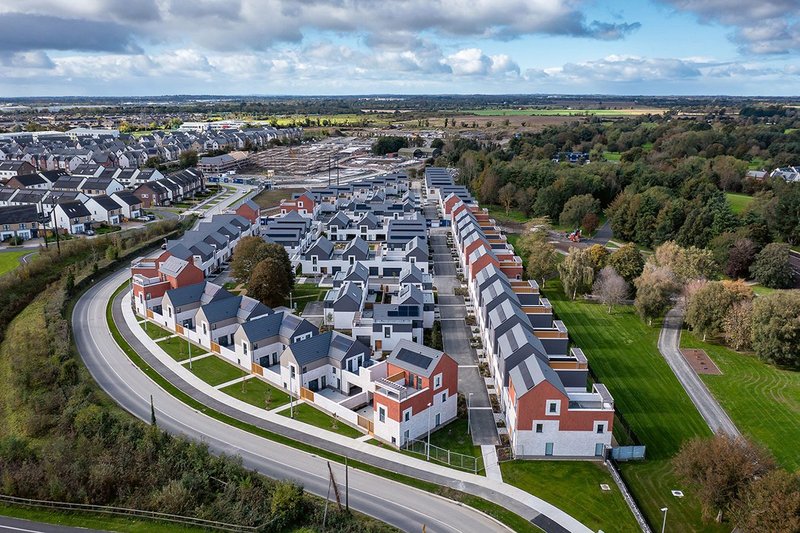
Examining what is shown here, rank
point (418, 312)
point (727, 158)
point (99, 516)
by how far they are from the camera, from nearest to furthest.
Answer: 1. point (99, 516)
2. point (418, 312)
3. point (727, 158)

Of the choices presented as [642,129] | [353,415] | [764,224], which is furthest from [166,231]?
[642,129]

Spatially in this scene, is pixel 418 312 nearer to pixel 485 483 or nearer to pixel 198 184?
pixel 485 483

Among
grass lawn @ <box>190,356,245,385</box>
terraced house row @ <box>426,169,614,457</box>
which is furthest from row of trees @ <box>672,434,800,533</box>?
grass lawn @ <box>190,356,245,385</box>

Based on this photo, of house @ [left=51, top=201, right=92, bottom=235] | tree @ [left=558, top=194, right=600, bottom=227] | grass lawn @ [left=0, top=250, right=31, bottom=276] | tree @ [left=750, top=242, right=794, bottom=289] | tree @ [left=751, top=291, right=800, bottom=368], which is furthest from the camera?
tree @ [left=558, top=194, right=600, bottom=227]

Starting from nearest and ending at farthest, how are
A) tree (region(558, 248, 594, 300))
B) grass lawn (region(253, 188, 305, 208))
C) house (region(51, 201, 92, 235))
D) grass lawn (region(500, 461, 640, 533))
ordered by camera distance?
grass lawn (region(500, 461, 640, 533)) → tree (region(558, 248, 594, 300)) → house (region(51, 201, 92, 235)) → grass lawn (region(253, 188, 305, 208))

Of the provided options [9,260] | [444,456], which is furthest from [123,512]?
[9,260]

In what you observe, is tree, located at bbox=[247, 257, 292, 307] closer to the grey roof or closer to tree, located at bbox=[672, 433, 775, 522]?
the grey roof
